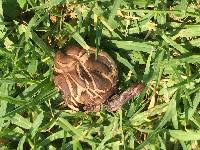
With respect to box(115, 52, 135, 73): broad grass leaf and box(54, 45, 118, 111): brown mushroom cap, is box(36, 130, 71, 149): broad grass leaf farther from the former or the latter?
box(115, 52, 135, 73): broad grass leaf

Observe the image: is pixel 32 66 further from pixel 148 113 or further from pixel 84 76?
pixel 148 113

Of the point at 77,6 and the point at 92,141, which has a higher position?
the point at 77,6

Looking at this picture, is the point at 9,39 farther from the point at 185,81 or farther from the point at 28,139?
the point at 185,81

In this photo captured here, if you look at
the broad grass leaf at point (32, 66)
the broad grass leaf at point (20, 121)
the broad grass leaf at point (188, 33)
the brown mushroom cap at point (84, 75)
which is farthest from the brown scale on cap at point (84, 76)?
the broad grass leaf at point (188, 33)

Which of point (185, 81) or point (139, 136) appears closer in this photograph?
point (185, 81)

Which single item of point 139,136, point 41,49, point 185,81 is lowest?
point 139,136

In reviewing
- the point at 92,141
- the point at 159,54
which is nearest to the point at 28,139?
the point at 92,141

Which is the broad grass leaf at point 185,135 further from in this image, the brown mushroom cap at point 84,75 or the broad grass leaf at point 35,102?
the broad grass leaf at point 35,102

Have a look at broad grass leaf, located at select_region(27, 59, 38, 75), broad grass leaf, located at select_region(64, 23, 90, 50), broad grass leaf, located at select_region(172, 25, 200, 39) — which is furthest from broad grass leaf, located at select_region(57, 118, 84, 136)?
broad grass leaf, located at select_region(172, 25, 200, 39)
